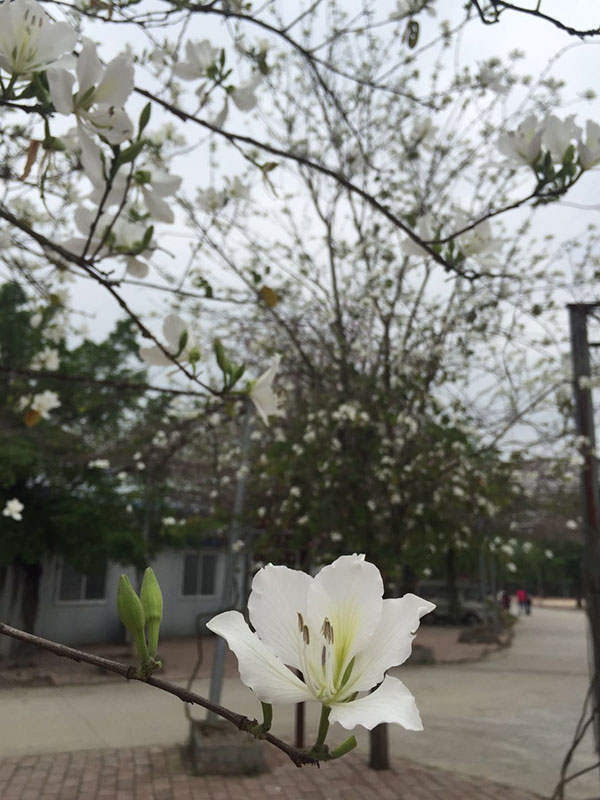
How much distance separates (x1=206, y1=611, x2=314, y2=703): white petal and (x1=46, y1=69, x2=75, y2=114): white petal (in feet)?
2.13

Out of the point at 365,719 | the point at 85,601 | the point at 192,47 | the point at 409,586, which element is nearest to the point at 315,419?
the point at 409,586

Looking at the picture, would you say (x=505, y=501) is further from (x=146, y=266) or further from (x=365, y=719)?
(x=365, y=719)

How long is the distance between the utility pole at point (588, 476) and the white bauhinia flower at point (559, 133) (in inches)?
93.2

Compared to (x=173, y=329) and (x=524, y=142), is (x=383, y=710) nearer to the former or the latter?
(x=173, y=329)

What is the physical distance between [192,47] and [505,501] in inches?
177

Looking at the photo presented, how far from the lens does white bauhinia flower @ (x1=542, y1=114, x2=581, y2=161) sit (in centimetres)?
117

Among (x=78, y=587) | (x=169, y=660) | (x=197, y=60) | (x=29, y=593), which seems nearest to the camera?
Answer: (x=197, y=60)

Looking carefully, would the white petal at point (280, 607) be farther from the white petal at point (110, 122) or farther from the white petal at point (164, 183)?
the white petal at point (164, 183)

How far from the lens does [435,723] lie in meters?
5.37

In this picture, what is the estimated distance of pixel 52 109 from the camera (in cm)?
88

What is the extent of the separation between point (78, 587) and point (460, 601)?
→ 10517 millimetres

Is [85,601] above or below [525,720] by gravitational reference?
above

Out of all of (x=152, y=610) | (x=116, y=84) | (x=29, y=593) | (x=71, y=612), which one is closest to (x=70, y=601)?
(x=71, y=612)

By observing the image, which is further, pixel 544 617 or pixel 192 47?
pixel 544 617
